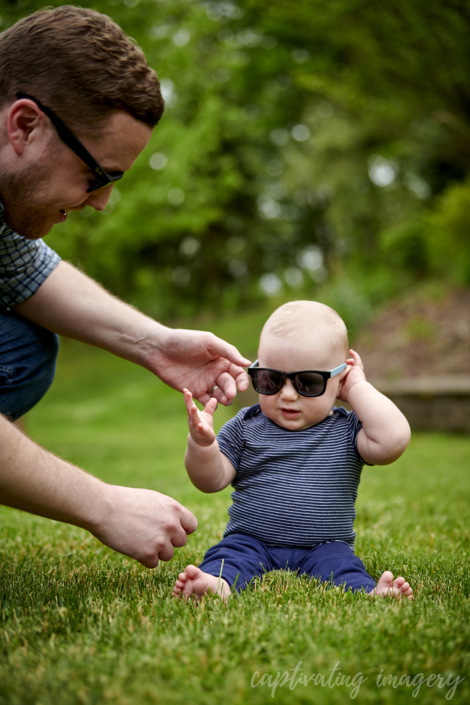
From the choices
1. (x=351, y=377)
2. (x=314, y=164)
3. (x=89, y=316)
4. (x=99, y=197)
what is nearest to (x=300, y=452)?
→ (x=351, y=377)

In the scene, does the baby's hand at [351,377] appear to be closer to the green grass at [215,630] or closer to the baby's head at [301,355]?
the baby's head at [301,355]

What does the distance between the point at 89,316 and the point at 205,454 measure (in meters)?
1.00

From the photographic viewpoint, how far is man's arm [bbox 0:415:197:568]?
1663 millimetres

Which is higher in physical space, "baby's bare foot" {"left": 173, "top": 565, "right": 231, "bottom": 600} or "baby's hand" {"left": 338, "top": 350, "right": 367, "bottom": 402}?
"baby's hand" {"left": 338, "top": 350, "right": 367, "bottom": 402}

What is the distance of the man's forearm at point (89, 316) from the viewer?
2680 millimetres

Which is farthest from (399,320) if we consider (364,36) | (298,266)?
(298,266)

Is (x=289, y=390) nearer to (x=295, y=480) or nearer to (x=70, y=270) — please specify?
(x=295, y=480)

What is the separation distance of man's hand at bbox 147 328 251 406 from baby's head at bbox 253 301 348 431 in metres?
0.15

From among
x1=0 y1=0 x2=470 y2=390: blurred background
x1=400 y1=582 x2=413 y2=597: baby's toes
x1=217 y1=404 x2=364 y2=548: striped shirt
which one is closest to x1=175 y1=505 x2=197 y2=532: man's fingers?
x1=217 y1=404 x2=364 y2=548: striped shirt

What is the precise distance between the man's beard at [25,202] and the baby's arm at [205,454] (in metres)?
0.94

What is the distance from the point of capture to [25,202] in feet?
7.39

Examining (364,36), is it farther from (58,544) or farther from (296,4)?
(58,544)

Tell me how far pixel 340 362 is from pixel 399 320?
26.6ft

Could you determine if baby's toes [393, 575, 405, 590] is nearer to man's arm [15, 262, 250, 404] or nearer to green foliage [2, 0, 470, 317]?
man's arm [15, 262, 250, 404]
